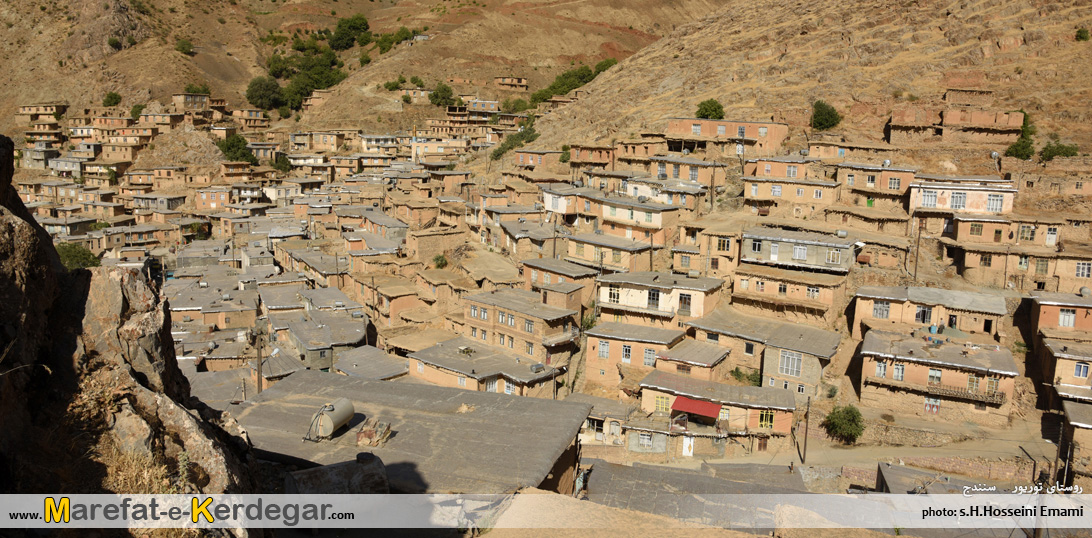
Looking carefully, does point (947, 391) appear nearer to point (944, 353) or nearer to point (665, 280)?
point (944, 353)

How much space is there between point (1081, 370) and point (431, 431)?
17.9m

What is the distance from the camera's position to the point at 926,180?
28859mm

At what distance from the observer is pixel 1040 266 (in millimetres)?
23938

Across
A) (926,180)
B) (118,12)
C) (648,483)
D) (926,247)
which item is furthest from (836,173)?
(118,12)

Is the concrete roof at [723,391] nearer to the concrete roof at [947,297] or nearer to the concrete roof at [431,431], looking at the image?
the concrete roof at [947,297]

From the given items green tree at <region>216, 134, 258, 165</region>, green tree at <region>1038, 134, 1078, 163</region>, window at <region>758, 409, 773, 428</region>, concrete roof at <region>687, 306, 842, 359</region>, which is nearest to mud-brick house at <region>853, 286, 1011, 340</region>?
concrete roof at <region>687, 306, 842, 359</region>

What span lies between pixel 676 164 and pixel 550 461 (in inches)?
998

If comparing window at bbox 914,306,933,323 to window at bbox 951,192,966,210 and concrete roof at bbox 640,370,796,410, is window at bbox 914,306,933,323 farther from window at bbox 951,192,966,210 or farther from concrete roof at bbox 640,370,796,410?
window at bbox 951,192,966,210

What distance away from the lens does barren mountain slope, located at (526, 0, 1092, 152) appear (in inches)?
1473

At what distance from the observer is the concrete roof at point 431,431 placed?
9250mm

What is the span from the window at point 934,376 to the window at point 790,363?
3.36 meters

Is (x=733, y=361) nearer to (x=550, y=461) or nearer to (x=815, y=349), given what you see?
(x=815, y=349)

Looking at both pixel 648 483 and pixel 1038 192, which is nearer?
pixel 648 483

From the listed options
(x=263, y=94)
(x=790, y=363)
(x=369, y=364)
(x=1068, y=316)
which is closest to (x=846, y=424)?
(x=790, y=363)
